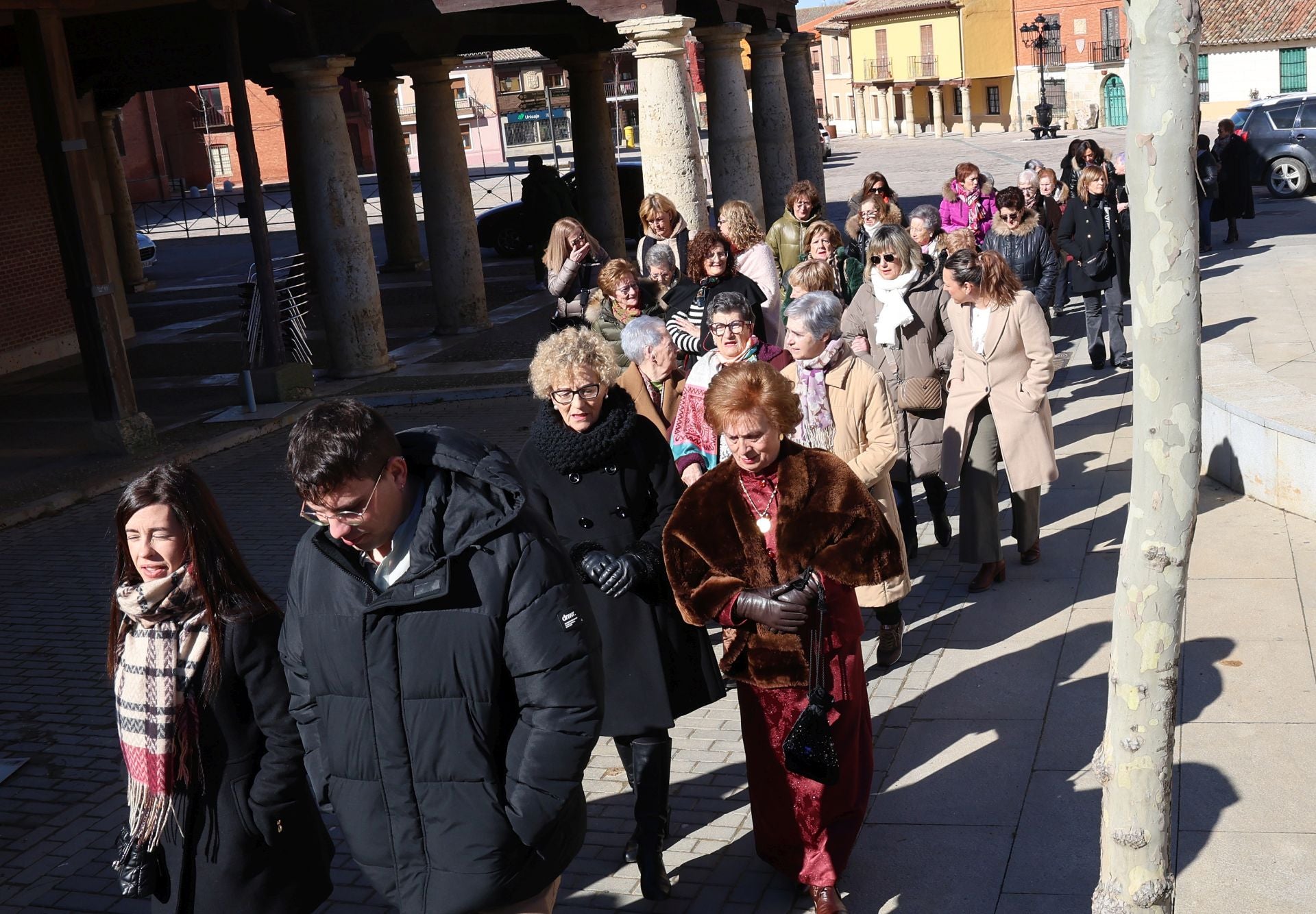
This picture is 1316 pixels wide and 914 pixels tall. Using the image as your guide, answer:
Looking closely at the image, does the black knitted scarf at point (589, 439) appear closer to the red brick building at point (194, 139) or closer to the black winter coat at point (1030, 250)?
the black winter coat at point (1030, 250)

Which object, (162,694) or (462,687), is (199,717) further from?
(462,687)

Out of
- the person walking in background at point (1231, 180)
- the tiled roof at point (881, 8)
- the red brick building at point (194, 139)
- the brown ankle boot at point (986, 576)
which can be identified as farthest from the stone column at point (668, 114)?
the tiled roof at point (881, 8)

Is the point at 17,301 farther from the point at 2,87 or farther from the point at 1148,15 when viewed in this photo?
the point at 1148,15

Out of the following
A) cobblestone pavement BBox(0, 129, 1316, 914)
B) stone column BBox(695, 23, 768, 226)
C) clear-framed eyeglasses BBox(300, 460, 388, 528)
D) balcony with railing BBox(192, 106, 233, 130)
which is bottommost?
cobblestone pavement BBox(0, 129, 1316, 914)

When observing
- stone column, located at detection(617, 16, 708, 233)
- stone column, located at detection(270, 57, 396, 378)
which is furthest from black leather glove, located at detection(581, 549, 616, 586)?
stone column, located at detection(270, 57, 396, 378)

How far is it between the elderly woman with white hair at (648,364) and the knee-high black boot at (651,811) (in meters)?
1.87

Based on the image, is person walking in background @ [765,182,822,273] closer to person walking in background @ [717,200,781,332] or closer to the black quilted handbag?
person walking in background @ [717,200,781,332]

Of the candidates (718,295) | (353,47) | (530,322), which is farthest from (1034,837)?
(530,322)

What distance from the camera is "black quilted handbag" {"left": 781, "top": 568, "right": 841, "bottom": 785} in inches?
169

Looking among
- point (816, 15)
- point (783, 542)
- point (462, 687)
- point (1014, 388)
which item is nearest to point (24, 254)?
point (1014, 388)

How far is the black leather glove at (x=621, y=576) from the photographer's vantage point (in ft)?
14.8

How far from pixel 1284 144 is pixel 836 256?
1794 centimetres

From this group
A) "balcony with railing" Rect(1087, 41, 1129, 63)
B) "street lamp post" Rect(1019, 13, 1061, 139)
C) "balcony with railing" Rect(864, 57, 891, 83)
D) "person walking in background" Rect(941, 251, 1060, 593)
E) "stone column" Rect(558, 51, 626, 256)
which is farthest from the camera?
"balcony with railing" Rect(864, 57, 891, 83)

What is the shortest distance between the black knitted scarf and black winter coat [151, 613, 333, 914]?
4.58ft
